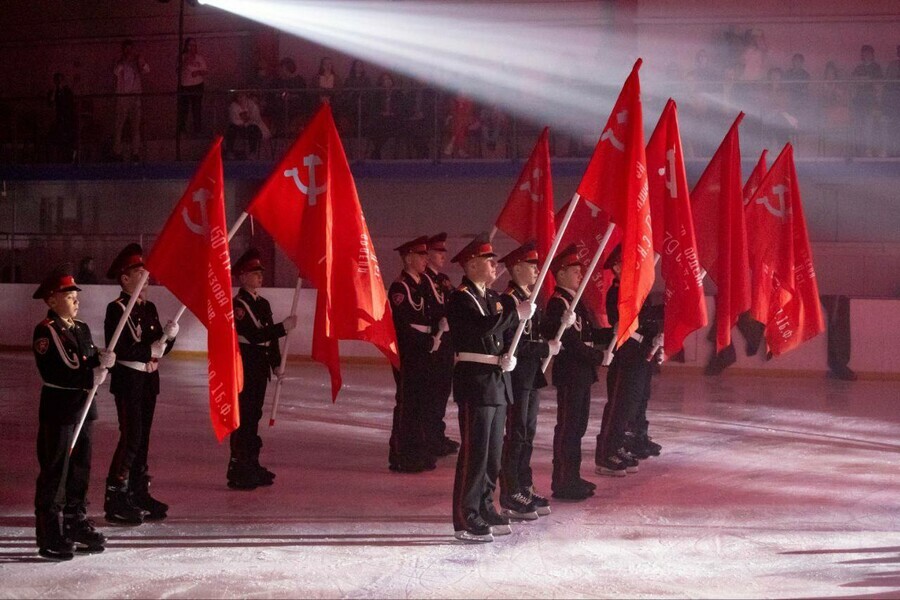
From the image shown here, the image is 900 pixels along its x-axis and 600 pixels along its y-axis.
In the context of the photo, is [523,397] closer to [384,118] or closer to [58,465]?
[58,465]

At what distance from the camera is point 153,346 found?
7.41 m

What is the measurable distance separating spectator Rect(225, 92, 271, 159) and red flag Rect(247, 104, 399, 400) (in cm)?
1223

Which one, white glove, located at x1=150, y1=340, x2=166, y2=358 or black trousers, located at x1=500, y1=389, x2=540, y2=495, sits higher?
white glove, located at x1=150, y1=340, x2=166, y2=358

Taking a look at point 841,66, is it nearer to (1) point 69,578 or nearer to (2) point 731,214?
(2) point 731,214

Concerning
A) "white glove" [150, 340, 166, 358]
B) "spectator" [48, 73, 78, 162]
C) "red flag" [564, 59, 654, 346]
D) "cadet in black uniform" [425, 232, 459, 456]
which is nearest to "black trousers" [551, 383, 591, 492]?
"red flag" [564, 59, 654, 346]

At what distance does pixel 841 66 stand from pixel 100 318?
14.2 m

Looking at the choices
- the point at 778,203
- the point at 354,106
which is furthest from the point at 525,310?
the point at 354,106

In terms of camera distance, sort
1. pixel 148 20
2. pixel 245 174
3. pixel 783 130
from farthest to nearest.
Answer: pixel 148 20
pixel 245 174
pixel 783 130

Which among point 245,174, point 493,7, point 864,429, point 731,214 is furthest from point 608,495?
point 493,7

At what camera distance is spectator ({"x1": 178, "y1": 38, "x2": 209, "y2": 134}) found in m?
20.4

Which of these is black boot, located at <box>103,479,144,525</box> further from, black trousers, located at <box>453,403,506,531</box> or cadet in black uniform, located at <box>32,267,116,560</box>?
black trousers, located at <box>453,403,506,531</box>

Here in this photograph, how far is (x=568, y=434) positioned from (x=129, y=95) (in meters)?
14.3

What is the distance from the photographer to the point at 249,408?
28.5ft

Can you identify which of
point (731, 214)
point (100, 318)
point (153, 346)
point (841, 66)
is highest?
point (841, 66)
